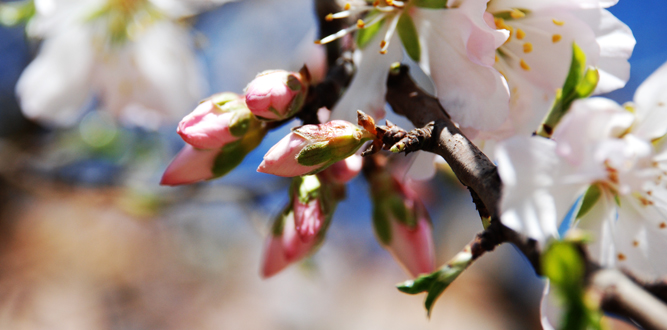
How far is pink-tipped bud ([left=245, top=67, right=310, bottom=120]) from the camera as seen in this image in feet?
1.28

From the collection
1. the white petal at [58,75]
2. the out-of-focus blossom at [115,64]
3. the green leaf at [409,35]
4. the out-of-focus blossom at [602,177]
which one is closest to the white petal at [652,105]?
the out-of-focus blossom at [602,177]

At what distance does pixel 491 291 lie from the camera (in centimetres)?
372

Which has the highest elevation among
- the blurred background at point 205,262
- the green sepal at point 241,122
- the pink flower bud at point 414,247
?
the green sepal at point 241,122

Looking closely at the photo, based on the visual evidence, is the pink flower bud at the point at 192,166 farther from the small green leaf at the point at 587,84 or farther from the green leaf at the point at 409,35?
the small green leaf at the point at 587,84

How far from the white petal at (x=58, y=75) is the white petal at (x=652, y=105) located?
35.5 inches

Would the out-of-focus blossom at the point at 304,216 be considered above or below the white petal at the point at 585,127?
below

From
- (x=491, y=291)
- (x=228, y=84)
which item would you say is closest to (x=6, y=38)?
(x=228, y=84)

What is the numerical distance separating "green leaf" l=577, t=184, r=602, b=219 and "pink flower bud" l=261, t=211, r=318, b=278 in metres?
0.28

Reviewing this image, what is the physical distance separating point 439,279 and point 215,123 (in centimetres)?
25

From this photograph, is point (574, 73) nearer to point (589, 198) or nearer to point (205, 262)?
point (589, 198)

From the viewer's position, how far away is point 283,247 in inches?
20.8

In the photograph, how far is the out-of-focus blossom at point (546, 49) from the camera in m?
0.41

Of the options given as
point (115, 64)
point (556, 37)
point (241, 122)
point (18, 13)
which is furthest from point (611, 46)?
point (18, 13)

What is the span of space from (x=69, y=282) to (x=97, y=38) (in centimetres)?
267
